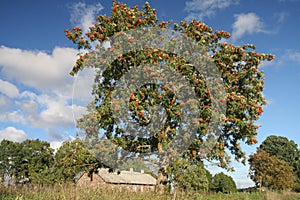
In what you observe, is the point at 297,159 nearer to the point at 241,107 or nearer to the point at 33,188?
the point at 241,107

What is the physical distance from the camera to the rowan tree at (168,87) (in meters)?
13.6

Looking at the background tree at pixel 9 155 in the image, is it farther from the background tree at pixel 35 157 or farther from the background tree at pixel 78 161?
the background tree at pixel 78 161

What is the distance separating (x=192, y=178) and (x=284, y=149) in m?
56.8

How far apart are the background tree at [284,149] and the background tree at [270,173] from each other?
20325 millimetres

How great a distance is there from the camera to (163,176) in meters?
15.5

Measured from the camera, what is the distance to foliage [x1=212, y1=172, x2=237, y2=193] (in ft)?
149

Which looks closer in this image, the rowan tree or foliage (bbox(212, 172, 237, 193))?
the rowan tree

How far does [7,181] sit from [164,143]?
22.9ft

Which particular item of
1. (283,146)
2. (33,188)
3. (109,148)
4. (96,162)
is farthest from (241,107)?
(283,146)


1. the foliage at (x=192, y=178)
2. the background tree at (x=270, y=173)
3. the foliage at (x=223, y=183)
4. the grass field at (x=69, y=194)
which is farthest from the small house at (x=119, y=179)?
the grass field at (x=69, y=194)

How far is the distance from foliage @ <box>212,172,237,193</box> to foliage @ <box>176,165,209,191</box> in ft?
112

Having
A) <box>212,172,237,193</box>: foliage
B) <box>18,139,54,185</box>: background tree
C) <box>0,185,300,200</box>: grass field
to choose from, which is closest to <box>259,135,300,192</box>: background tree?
<box>212,172,237,193</box>: foliage

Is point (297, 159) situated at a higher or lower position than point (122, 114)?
higher

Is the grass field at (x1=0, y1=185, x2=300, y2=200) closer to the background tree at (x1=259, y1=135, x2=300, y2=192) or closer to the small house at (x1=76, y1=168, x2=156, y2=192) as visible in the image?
the small house at (x1=76, y1=168, x2=156, y2=192)
